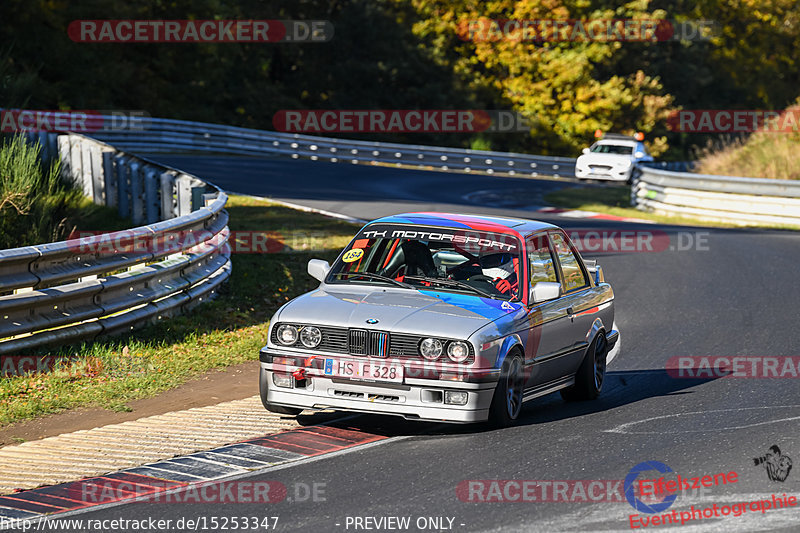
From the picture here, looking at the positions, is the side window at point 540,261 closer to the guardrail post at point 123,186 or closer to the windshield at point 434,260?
the windshield at point 434,260

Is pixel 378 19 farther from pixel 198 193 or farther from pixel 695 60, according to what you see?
pixel 198 193

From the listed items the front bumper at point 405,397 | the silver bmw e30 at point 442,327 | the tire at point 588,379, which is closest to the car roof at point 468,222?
the silver bmw e30 at point 442,327

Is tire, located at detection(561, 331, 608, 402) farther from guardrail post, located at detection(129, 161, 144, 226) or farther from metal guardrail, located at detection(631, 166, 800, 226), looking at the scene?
metal guardrail, located at detection(631, 166, 800, 226)

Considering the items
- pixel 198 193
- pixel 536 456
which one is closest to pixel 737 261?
pixel 198 193

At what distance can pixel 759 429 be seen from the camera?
792 cm

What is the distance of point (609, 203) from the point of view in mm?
33750

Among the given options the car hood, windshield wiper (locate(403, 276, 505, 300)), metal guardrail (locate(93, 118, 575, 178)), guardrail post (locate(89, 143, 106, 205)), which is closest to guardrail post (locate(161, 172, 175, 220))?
guardrail post (locate(89, 143, 106, 205))

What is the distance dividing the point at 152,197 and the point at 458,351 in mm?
9818

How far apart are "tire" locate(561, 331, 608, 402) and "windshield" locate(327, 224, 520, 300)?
1.28 meters

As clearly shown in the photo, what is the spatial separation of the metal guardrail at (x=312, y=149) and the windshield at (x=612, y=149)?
298 cm

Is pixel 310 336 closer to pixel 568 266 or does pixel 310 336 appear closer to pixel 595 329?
pixel 568 266

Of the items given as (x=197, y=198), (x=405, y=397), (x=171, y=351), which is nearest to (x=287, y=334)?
(x=405, y=397)

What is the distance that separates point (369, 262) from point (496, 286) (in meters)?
1.14

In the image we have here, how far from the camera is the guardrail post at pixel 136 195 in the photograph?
652 inches
